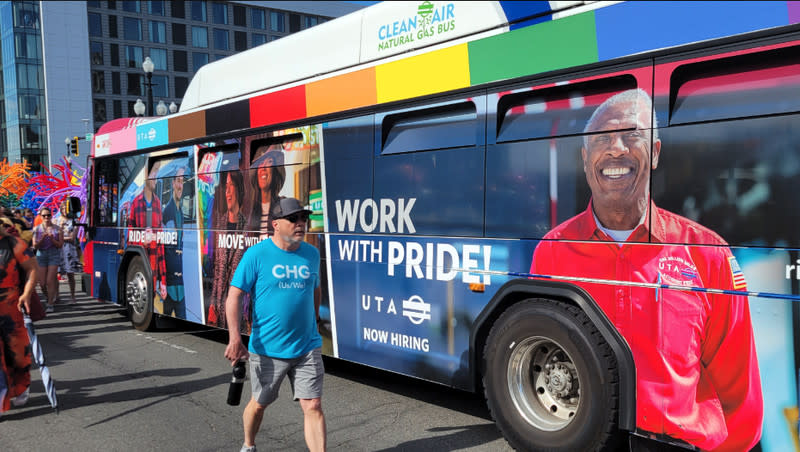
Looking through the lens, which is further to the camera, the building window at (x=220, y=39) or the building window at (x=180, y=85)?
the building window at (x=220, y=39)

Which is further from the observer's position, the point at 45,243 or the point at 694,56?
the point at 45,243

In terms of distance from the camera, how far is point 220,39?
72.2m

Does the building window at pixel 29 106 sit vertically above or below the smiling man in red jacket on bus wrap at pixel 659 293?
above

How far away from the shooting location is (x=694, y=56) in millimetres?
3693

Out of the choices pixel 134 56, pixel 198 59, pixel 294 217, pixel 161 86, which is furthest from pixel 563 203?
pixel 198 59

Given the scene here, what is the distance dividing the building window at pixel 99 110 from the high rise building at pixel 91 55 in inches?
3.8

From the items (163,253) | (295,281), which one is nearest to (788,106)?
(295,281)

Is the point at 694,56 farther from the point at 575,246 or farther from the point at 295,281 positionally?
the point at 295,281

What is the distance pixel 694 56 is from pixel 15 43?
231 ft


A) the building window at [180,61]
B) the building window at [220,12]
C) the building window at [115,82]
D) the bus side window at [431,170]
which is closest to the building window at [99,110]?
the building window at [115,82]

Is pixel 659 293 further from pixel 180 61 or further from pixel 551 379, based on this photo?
pixel 180 61

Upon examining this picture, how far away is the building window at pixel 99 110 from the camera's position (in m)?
65.0

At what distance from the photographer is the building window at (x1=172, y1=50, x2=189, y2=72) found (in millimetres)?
69688

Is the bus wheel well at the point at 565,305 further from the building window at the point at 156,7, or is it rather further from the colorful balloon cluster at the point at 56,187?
the building window at the point at 156,7
